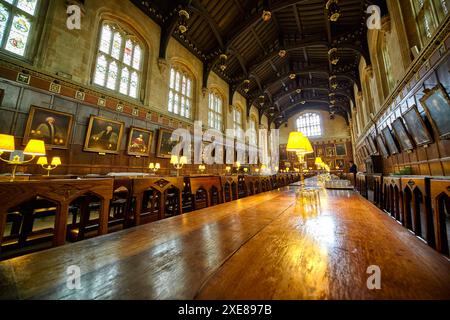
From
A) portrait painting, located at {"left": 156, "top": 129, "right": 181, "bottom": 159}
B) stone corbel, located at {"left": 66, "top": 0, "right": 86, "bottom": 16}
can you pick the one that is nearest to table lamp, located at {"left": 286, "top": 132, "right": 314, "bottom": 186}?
portrait painting, located at {"left": 156, "top": 129, "right": 181, "bottom": 159}

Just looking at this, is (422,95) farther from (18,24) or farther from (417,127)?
(18,24)

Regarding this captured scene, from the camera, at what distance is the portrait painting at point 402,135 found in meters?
4.62

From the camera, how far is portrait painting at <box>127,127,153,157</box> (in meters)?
6.04

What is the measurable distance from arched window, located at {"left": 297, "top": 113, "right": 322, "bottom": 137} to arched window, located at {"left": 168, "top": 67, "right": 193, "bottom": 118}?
596 inches

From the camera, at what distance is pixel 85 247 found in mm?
643

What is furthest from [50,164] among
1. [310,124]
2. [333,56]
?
[310,124]

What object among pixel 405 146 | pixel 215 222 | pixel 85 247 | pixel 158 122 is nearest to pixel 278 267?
pixel 215 222

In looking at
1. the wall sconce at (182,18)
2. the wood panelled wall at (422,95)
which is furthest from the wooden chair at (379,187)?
the wall sconce at (182,18)

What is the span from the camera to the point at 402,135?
4902mm

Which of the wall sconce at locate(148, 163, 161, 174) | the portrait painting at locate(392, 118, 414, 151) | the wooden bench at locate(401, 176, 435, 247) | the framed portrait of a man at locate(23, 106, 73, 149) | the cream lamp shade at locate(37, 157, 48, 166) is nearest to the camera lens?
the wooden bench at locate(401, 176, 435, 247)

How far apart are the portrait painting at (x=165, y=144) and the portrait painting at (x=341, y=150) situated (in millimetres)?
17183

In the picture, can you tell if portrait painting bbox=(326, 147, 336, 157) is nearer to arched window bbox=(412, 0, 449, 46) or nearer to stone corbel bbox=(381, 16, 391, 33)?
stone corbel bbox=(381, 16, 391, 33)

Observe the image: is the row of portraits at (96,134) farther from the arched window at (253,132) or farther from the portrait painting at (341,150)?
the portrait painting at (341,150)
